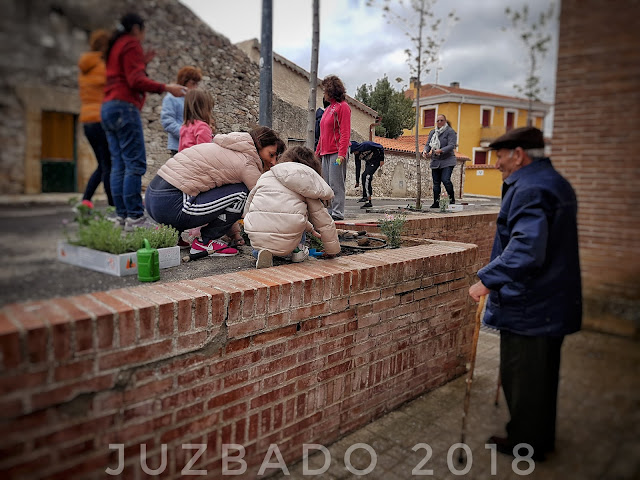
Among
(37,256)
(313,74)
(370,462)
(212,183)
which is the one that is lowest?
(370,462)

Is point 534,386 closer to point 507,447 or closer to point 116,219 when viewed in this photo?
point 507,447

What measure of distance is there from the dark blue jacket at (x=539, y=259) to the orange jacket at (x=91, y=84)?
1.94 meters

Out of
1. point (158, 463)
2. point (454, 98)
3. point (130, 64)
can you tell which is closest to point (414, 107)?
point (454, 98)

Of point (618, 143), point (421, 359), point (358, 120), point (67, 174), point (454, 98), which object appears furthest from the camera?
point (358, 120)

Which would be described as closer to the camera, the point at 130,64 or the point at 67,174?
the point at 67,174

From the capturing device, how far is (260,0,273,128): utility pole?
312cm

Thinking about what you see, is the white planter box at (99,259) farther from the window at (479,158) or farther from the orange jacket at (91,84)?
the window at (479,158)

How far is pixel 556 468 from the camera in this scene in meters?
2.27

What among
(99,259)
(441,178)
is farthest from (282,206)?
(441,178)

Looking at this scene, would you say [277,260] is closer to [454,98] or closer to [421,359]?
[421,359]

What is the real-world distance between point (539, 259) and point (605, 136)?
84 cm

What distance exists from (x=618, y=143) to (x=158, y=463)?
2.10 meters

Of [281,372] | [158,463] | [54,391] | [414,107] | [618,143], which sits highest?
[414,107]

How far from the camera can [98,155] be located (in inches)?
76.7
